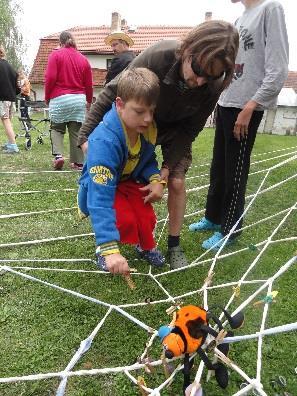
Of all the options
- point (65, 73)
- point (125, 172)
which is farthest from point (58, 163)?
point (125, 172)

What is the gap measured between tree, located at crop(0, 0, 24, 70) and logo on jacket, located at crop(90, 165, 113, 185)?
2889 centimetres

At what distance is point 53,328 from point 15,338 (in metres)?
0.15

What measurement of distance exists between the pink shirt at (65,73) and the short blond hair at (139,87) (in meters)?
2.89

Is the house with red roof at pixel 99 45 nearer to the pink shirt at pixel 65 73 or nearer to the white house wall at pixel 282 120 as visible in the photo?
the white house wall at pixel 282 120

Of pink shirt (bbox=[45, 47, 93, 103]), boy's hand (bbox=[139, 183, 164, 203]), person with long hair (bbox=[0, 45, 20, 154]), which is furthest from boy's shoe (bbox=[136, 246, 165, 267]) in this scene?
person with long hair (bbox=[0, 45, 20, 154])

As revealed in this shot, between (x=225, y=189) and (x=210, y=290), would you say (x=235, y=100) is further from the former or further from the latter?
(x=210, y=290)

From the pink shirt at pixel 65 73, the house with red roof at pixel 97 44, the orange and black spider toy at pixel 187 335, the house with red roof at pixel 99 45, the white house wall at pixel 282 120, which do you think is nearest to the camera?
the orange and black spider toy at pixel 187 335

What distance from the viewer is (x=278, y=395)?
140 centimetres

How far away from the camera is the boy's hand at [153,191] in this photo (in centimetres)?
201

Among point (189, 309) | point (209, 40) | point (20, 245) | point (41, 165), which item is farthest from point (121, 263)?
point (41, 165)

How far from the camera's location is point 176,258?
7.38 ft

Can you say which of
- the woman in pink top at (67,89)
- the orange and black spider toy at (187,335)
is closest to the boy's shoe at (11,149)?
the woman in pink top at (67,89)

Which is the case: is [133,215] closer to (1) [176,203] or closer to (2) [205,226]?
(1) [176,203]

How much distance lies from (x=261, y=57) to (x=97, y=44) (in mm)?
21462
